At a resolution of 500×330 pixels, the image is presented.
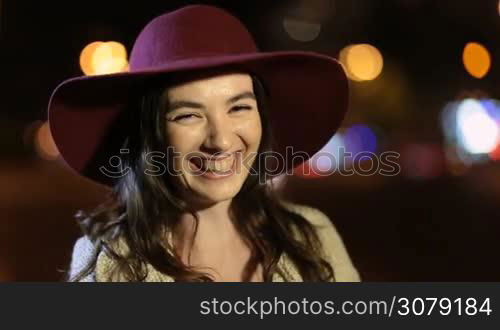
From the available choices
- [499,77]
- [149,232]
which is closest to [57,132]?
[149,232]

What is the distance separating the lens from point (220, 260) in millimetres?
1712

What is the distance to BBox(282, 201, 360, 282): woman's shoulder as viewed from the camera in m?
1.82

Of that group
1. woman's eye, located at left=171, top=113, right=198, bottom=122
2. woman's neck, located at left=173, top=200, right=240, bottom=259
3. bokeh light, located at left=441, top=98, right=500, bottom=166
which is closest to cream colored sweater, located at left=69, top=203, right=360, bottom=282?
woman's neck, located at left=173, top=200, right=240, bottom=259

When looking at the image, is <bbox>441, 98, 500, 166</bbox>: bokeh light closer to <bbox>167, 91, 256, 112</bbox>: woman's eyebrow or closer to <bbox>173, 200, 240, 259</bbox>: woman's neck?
<bbox>173, 200, 240, 259</bbox>: woman's neck

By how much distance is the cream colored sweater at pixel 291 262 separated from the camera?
1.63m

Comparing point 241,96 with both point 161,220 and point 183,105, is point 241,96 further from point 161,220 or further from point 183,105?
point 161,220

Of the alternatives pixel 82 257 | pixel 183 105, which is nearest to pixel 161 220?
pixel 82 257

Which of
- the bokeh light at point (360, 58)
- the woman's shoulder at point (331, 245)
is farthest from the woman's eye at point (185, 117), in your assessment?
the bokeh light at point (360, 58)

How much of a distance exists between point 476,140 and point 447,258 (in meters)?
3.68

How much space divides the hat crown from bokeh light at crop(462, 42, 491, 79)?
4.66 metres

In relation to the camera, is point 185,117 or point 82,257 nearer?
point 185,117

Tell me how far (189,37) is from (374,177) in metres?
6.55

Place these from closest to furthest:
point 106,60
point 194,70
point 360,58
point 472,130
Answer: point 194,70
point 106,60
point 360,58
point 472,130

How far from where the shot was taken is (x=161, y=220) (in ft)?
5.49
